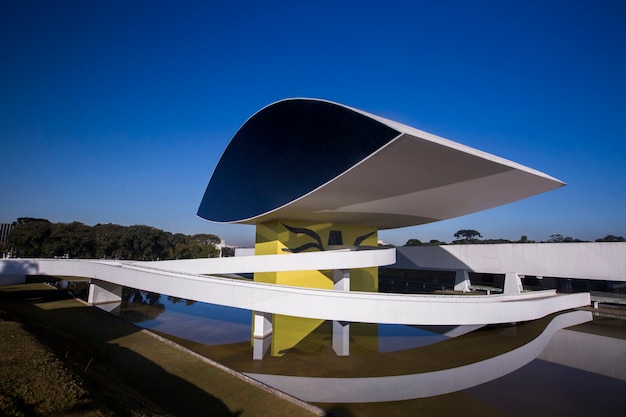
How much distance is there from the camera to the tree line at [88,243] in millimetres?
43562

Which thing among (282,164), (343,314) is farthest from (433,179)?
(282,164)

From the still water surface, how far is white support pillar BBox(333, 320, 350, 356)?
1.11ft

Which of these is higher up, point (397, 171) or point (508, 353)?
point (397, 171)

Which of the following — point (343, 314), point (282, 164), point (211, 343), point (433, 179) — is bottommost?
point (211, 343)

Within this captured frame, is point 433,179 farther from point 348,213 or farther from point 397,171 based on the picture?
point 348,213

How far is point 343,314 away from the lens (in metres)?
13.9

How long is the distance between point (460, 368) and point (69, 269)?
24700mm

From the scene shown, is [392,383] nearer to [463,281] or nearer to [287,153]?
[287,153]

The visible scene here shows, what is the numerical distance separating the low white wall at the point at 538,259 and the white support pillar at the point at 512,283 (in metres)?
0.48

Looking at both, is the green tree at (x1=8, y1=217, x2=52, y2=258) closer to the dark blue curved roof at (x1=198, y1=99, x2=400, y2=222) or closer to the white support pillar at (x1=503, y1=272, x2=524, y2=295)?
the dark blue curved roof at (x1=198, y1=99, x2=400, y2=222)

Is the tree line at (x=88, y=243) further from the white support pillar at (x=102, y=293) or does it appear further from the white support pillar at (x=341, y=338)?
the white support pillar at (x=341, y=338)

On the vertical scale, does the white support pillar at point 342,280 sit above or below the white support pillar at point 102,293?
above

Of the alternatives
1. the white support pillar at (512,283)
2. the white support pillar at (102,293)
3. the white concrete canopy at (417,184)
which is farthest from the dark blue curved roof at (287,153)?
the white support pillar at (512,283)

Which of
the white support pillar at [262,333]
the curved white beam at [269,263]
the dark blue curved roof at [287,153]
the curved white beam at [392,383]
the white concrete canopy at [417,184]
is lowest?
the curved white beam at [392,383]
